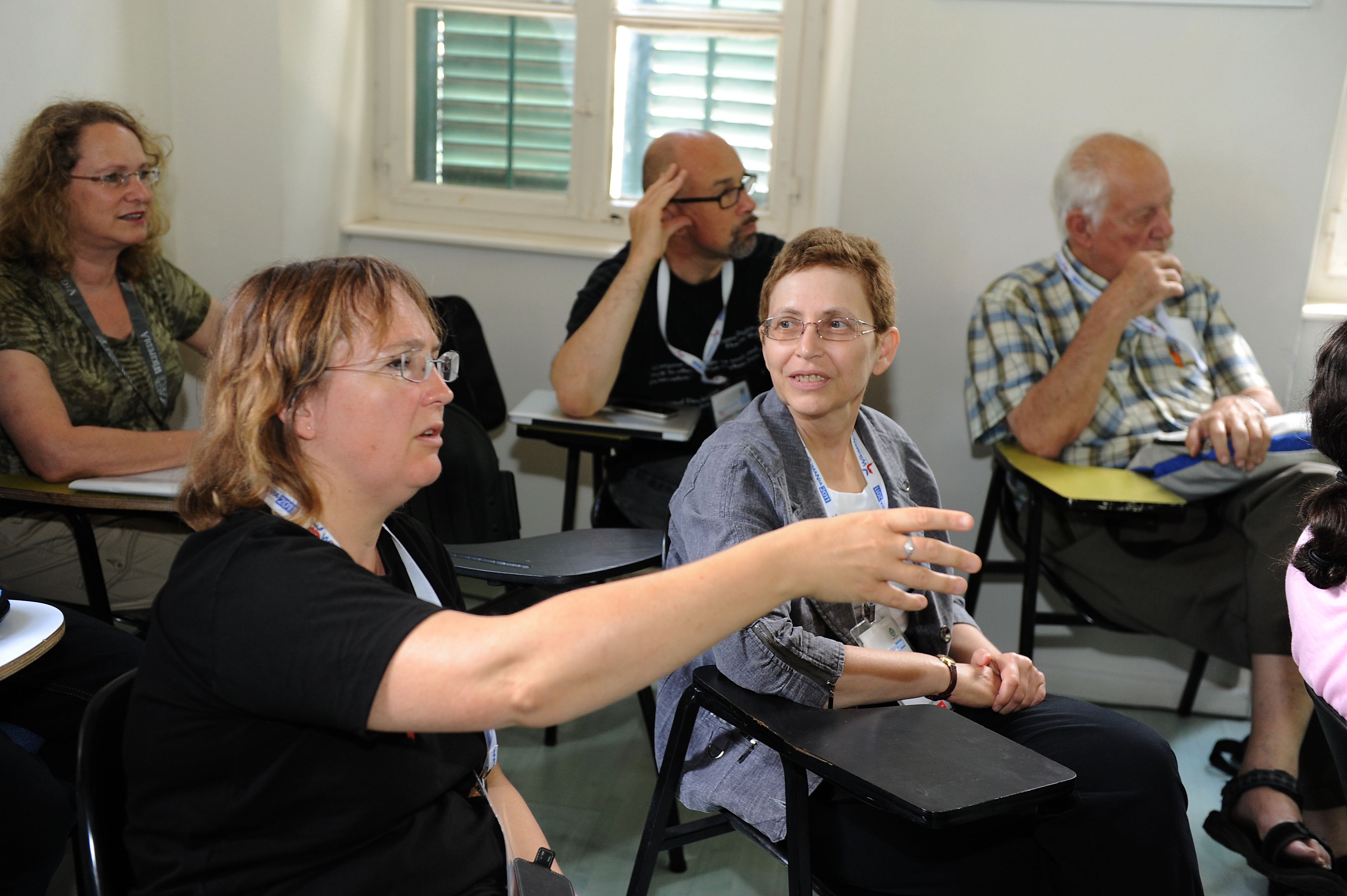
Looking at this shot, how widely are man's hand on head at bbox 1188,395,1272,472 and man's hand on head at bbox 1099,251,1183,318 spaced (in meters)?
0.32

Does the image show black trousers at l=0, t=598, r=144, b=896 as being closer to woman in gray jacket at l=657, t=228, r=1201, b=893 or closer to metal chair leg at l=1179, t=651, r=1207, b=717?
woman in gray jacket at l=657, t=228, r=1201, b=893

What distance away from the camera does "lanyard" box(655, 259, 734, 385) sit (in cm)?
283

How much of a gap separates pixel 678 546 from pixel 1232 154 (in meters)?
2.24

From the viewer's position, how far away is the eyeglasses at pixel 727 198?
282cm

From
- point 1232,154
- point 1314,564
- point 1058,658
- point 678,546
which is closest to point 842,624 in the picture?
point 678,546

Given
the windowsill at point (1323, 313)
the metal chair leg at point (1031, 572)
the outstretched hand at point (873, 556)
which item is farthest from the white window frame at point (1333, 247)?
the outstretched hand at point (873, 556)

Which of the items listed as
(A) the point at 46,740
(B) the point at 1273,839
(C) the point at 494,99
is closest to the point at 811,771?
(A) the point at 46,740

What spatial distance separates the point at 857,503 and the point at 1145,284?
4.63 feet

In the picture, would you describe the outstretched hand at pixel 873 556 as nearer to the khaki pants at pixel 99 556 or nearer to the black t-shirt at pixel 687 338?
the khaki pants at pixel 99 556

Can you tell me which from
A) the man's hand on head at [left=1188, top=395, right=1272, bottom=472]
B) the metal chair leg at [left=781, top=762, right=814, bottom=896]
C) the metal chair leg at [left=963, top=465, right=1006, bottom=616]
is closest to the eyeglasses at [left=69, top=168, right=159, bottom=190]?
the metal chair leg at [left=781, top=762, right=814, bottom=896]

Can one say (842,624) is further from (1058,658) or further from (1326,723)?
(1058,658)

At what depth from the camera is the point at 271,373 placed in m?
1.07

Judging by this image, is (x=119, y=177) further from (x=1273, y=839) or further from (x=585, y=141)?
(x=1273, y=839)

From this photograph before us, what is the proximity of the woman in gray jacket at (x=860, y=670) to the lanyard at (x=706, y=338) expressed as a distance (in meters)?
0.99
